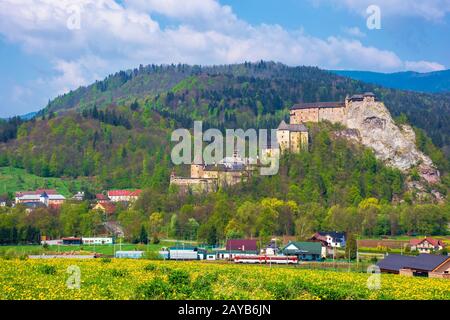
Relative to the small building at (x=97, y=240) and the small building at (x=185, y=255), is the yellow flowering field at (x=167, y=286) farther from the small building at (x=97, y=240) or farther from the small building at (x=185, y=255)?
the small building at (x=97, y=240)

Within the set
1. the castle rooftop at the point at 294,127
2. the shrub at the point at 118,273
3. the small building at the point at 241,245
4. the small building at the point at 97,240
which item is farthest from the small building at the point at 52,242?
the castle rooftop at the point at 294,127

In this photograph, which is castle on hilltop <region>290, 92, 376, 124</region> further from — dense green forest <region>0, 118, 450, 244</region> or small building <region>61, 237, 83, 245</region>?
small building <region>61, 237, 83, 245</region>

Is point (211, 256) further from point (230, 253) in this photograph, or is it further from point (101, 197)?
point (101, 197)

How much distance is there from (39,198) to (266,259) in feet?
220

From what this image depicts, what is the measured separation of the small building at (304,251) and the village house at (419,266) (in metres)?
17.4

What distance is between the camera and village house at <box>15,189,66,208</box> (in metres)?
117

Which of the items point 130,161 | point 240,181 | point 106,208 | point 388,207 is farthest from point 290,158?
point 130,161

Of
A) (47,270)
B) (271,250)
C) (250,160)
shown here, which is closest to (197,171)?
(250,160)

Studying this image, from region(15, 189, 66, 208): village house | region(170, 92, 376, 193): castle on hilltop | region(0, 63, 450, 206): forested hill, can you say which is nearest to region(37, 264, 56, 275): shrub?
region(0, 63, 450, 206): forested hill

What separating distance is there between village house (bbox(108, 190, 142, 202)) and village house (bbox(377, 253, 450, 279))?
72.6 m

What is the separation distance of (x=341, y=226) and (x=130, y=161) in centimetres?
6643

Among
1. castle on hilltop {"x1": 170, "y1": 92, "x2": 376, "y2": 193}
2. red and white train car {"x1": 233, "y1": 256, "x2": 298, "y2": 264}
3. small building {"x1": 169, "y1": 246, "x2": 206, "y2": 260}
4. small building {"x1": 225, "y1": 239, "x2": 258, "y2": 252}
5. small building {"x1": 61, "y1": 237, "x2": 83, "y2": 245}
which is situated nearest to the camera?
red and white train car {"x1": 233, "y1": 256, "x2": 298, "y2": 264}

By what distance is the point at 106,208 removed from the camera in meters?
109
